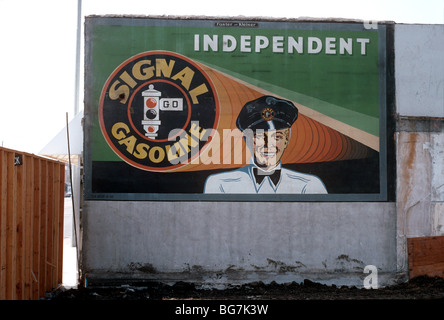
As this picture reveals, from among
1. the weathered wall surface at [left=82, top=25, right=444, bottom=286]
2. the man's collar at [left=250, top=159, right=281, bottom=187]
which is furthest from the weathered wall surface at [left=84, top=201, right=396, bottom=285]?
the man's collar at [left=250, top=159, right=281, bottom=187]

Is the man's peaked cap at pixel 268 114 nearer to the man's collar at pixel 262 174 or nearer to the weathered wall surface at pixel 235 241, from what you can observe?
the man's collar at pixel 262 174

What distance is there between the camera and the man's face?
1142cm

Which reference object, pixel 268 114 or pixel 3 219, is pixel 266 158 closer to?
pixel 268 114

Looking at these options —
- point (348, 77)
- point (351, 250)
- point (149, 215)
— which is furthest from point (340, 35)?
point (149, 215)

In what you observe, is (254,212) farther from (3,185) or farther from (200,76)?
(3,185)

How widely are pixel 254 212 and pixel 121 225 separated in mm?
3110

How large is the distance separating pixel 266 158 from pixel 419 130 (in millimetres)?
3778

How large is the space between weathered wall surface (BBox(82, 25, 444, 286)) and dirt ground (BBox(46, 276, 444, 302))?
A: 0.80 feet

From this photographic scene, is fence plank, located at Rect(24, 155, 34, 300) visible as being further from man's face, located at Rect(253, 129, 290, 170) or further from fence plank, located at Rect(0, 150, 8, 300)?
man's face, located at Rect(253, 129, 290, 170)

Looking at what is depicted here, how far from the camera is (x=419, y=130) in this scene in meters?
11.7

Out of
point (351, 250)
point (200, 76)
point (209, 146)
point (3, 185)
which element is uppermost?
point (200, 76)

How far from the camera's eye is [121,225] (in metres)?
11.2

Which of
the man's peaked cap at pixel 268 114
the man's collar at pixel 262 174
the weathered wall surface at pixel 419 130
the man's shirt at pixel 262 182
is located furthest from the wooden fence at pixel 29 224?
the weathered wall surface at pixel 419 130
